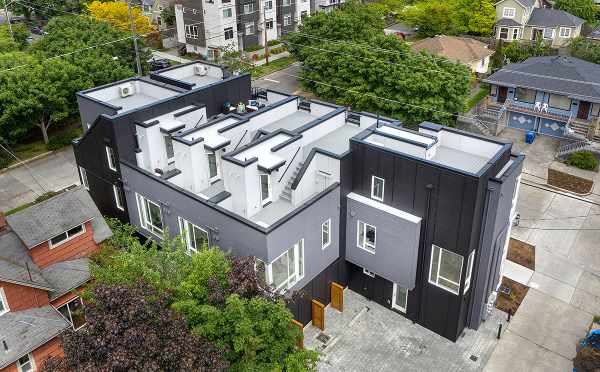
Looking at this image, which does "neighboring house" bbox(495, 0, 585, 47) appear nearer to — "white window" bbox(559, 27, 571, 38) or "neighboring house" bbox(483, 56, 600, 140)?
"white window" bbox(559, 27, 571, 38)

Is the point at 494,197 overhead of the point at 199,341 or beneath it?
overhead

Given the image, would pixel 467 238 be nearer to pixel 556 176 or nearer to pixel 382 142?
pixel 382 142

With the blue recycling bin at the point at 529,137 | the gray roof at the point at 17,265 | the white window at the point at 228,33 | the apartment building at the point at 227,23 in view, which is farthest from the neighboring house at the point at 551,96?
the gray roof at the point at 17,265

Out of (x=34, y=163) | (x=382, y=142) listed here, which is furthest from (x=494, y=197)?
(x=34, y=163)

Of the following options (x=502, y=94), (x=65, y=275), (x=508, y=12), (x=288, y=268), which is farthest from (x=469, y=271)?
(x=508, y=12)

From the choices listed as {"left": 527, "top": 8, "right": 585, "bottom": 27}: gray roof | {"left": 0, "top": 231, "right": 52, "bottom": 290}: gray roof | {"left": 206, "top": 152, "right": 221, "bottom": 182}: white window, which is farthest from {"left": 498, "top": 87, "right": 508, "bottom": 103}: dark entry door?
{"left": 0, "top": 231, "right": 52, "bottom": 290}: gray roof

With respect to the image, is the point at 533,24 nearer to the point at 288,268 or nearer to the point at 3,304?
the point at 288,268
